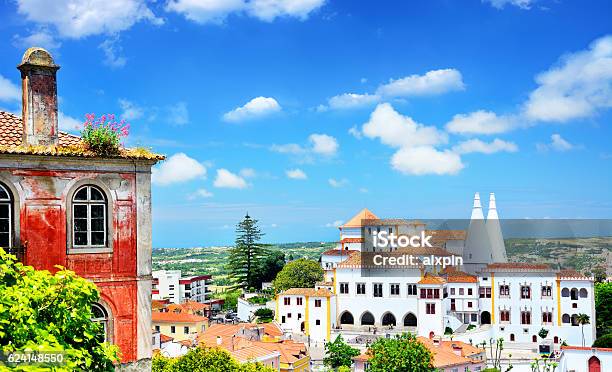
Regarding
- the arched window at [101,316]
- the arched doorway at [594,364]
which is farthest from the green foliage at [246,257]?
the arched window at [101,316]

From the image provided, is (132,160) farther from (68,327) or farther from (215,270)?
(215,270)

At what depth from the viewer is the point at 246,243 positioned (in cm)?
8100

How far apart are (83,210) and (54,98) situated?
2.04 metres

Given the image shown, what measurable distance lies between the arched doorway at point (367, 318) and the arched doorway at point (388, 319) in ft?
3.22

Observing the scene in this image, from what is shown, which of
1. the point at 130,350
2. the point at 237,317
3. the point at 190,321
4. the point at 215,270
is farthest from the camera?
the point at 215,270

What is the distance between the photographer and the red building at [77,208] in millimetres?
11711

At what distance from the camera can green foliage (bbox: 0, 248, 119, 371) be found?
8344 millimetres

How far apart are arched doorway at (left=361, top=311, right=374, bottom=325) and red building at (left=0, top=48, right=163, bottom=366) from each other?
4882 centimetres

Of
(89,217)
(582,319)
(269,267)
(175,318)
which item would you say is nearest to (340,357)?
(175,318)

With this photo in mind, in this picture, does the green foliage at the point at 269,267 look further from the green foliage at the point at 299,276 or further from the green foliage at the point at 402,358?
the green foliage at the point at 402,358

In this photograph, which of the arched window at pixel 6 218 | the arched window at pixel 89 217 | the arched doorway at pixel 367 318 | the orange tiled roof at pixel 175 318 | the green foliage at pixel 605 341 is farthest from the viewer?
the arched doorway at pixel 367 318

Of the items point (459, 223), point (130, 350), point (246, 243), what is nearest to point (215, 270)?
point (246, 243)

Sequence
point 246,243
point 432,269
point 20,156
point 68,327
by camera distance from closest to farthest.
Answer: point 68,327
point 20,156
point 432,269
point 246,243

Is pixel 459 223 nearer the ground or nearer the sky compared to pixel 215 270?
nearer the sky
